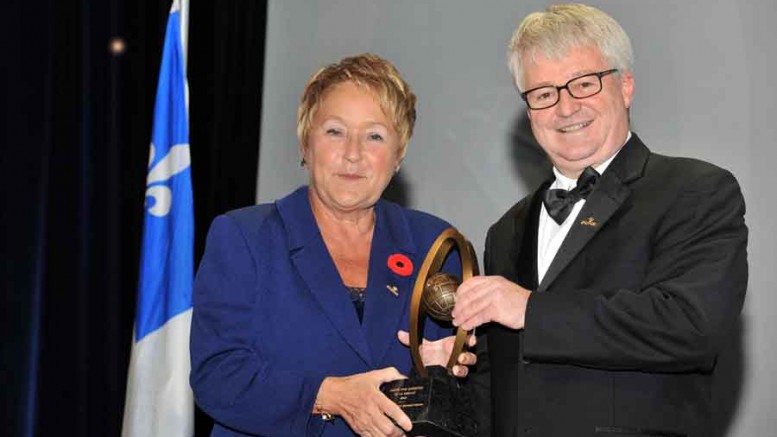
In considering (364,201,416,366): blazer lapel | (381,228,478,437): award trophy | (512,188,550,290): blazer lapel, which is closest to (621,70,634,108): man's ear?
(512,188,550,290): blazer lapel

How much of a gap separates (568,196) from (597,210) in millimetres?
136

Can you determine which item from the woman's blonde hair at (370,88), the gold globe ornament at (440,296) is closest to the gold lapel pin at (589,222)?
the gold globe ornament at (440,296)

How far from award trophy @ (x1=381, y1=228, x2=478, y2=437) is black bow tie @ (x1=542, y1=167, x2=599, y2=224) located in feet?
0.83

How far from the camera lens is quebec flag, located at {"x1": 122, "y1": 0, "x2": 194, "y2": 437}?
4234 mm

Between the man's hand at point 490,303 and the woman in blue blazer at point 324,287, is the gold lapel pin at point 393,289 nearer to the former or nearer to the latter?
the woman in blue blazer at point 324,287

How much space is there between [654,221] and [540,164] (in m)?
2.60

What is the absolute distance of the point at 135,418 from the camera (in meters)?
4.19

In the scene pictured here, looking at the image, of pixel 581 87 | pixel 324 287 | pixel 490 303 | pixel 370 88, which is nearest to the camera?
pixel 490 303

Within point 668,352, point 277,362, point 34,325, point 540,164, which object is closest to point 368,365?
point 277,362

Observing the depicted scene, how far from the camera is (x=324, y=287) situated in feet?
8.82

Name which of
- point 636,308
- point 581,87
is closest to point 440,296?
point 636,308

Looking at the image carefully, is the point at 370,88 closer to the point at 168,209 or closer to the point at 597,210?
the point at 597,210

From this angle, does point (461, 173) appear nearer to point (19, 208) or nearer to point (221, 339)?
point (19, 208)

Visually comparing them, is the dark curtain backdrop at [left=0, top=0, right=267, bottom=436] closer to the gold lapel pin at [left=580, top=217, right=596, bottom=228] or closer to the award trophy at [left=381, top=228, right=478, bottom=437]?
the award trophy at [left=381, top=228, right=478, bottom=437]
